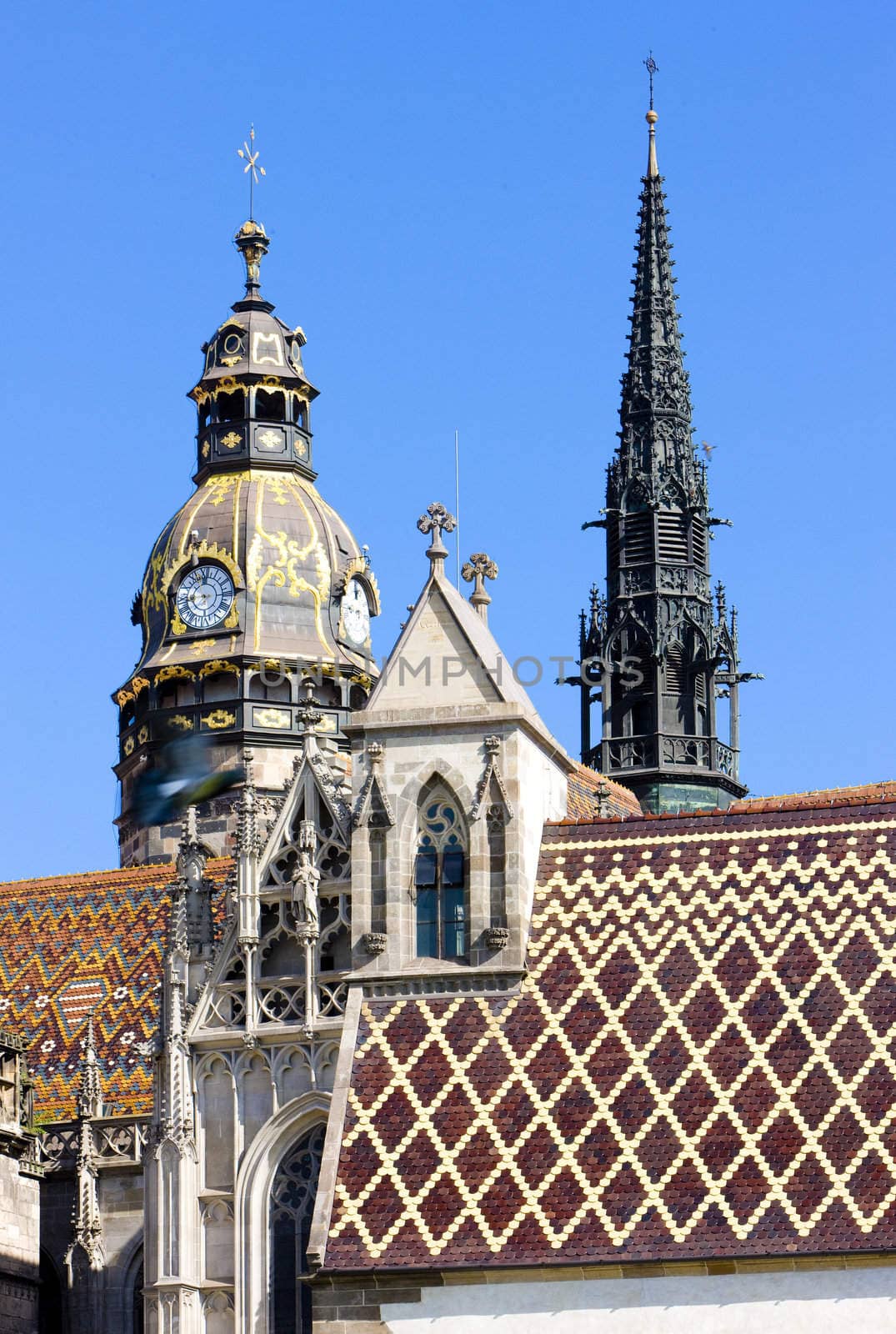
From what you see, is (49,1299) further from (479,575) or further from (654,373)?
(654,373)

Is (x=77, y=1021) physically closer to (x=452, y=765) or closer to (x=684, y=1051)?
(x=452, y=765)

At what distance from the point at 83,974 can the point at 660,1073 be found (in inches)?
772

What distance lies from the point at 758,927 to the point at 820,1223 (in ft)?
17.3

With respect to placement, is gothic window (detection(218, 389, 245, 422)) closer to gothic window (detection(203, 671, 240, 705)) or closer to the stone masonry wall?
gothic window (detection(203, 671, 240, 705))

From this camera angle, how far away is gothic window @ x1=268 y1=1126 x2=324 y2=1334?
48656mm

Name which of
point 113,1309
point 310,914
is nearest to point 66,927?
point 113,1309

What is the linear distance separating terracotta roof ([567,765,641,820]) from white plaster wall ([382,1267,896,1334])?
13.2 m

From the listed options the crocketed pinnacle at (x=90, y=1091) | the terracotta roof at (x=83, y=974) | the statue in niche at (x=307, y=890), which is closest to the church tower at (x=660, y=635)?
the terracotta roof at (x=83, y=974)

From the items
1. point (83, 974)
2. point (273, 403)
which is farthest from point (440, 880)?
point (273, 403)

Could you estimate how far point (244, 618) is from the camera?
7250 centimetres

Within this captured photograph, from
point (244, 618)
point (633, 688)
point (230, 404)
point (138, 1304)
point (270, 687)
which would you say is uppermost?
point (230, 404)

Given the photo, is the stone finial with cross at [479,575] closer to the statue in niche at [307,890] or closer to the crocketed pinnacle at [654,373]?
the statue in niche at [307,890]

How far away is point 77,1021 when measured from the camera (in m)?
60.7

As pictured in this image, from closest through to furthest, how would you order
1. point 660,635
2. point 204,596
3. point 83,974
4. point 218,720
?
1. point 83,974
2. point 218,720
3. point 204,596
4. point 660,635
